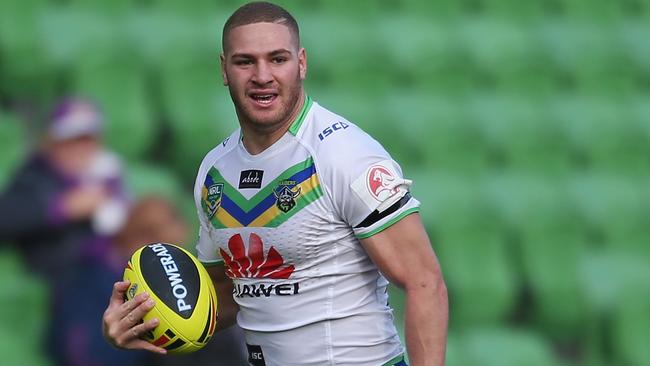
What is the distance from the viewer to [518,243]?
21.3ft

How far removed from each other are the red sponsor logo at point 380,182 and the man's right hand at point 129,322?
64cm

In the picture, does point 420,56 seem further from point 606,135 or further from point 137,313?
point 137,313

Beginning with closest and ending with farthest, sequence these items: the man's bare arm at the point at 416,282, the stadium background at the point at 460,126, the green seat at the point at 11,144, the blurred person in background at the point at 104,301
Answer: the man's bare arm at the point at 416,282 → the blurred person in background at the point at 104,301 → the green seat at the point at 11,144 → the stadium background at the point at 460,126

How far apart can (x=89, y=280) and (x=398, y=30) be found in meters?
3.08

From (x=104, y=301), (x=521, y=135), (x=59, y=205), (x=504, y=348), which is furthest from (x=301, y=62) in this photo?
(x=521, y=135)

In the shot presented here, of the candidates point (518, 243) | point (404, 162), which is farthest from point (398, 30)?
point (518, 243)

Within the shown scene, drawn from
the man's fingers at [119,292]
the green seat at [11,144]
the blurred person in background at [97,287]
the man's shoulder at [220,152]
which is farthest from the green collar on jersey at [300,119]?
the green seat at [11,144]

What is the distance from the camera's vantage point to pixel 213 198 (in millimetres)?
3217

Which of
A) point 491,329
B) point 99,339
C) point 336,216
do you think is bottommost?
point 491,329

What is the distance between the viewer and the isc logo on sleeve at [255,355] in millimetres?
3164

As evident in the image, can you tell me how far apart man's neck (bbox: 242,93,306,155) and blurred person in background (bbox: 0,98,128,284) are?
225cm

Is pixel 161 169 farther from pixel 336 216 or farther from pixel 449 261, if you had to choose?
pixel 336 216

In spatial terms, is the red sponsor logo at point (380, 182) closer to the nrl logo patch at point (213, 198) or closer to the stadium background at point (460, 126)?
the nrl logo patch at point (213, 198)

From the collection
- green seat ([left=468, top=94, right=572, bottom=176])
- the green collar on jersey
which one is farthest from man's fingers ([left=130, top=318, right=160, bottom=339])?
green seat ([left=468, top=94, right=572, bottom=176])
